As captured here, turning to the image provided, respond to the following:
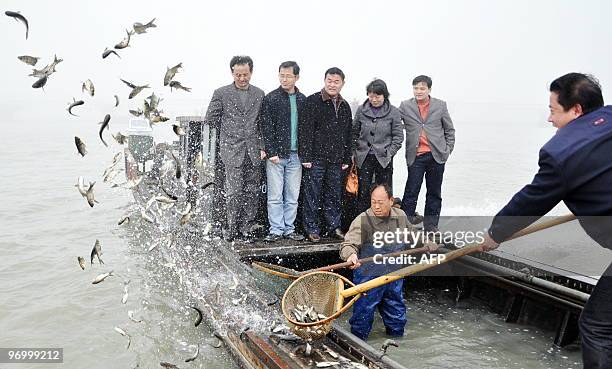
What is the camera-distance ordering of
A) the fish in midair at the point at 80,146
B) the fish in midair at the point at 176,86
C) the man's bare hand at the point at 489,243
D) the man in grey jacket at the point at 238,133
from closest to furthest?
the man's bare hand at the point at 489,243, the fish in midair at the point at 80,146, the fish in midair at the point at 176,86, the man in grey jacket at the point at 238,133

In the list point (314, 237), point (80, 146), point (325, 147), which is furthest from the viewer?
point (314, 237)

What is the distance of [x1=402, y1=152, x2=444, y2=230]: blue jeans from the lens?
729 cm

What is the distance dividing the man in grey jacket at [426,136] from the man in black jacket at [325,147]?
0.95 meters

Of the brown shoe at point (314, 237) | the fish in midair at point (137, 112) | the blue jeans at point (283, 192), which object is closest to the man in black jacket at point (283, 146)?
the blue jeans at point (283, 192)

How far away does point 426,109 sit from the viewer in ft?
23.8

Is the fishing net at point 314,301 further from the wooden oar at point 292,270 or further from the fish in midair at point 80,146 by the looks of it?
the fish in midair at point 80,146

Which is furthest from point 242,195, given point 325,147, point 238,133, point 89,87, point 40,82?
point 40,82

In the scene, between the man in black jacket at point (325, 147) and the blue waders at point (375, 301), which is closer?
the blue waders at point (375, 301)

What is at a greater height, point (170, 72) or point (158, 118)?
point (170, 72)

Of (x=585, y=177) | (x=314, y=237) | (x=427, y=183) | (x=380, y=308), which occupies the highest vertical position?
(x=585, y=177)

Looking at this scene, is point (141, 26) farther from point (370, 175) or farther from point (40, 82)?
point (370, 175)

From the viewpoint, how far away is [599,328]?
3.07m

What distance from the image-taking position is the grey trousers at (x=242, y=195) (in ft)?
23.1

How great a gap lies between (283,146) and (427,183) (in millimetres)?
2302
